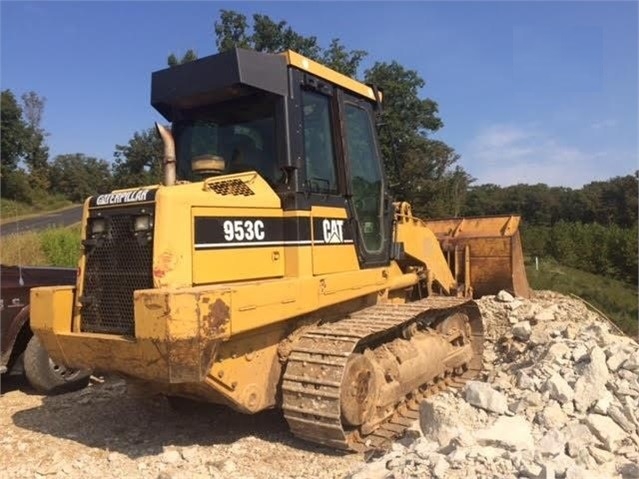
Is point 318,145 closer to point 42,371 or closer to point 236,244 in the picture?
point 236,244

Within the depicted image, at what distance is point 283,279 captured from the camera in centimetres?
462

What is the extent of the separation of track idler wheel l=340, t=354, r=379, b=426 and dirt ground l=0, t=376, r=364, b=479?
0.30m

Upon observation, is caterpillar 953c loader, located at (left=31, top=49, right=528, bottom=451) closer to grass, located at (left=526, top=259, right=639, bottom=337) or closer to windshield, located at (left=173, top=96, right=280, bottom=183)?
windshield, located at (left=173, top=96, right=280, bottom=183)

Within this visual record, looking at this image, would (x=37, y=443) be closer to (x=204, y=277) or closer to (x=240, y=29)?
(x=204, y=277)

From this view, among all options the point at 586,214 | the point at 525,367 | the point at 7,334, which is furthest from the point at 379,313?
the point at 586,214

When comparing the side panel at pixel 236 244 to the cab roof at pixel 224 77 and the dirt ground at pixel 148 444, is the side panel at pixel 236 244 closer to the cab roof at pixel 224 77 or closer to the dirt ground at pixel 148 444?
the cab roof at pixel 224 77

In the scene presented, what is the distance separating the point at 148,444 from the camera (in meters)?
4.93

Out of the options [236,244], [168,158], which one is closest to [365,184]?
[236,244]

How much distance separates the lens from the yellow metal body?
381cm

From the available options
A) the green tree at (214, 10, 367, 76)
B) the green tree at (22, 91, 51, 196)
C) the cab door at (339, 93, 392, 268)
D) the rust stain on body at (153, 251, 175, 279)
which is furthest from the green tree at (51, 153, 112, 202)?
the rust stain on body at (153, 251, 175, 279)

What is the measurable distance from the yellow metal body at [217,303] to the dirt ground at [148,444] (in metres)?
0.42

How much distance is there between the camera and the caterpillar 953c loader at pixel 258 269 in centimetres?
405

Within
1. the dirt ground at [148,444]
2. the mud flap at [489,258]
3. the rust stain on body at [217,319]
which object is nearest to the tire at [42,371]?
the dirt ground at [148,444]

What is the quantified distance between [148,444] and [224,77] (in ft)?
9.52
